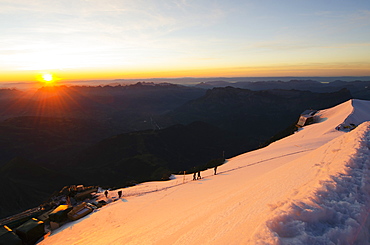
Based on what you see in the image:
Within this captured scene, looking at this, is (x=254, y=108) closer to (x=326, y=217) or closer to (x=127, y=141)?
(x=127, y=141)

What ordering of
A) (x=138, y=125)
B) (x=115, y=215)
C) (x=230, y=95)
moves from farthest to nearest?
(x=230, y=95), (x=138, y=125), (x=115, y=215)

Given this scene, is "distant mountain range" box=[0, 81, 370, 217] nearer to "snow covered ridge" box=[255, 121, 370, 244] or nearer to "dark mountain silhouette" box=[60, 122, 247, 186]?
"dark mountain silhouette" box=[60, 122, 247, 186]

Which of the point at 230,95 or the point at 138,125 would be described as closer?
the point at 138,125

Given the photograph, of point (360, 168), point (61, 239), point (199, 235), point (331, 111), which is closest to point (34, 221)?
point (61, 239)

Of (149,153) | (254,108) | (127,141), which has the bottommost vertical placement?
(149,153)

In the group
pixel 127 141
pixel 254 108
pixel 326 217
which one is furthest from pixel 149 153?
pixel 254 108

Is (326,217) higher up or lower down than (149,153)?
higher up

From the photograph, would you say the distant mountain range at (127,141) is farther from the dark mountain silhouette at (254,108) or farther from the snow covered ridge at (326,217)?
the snow covered ridge at (326,217)

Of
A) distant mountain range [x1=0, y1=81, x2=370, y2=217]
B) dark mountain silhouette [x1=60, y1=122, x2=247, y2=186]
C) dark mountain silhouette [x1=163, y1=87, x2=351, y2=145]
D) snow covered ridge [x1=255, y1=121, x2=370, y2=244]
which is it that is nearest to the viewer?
snow covered ridge [x1=255, y1=121, x2=370, y2=244]

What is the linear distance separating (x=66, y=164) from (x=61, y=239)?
6203 cm

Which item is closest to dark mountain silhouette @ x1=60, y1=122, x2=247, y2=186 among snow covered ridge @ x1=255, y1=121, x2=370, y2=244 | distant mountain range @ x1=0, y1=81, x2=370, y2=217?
distant mountain range @ x1=0, y1=81, x2=370, y2=217

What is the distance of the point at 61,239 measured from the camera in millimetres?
12344

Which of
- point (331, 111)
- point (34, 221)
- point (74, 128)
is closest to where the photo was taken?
point (34, 221)

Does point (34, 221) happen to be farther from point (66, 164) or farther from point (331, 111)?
point (66, 164)
